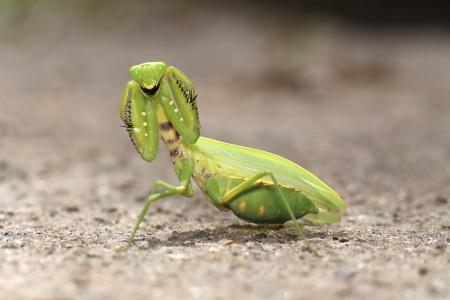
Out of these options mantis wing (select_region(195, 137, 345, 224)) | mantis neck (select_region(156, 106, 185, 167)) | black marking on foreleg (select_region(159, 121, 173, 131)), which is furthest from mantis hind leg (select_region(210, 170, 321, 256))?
black marking on foreleg (select_region(159, 121, 173, 131))

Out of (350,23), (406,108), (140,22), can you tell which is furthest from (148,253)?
(350,23)

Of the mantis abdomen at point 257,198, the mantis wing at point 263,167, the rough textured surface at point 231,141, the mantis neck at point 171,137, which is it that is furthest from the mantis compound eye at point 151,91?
the rough textured surface at point 231,141

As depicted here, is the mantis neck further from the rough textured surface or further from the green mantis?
the rough textured surface

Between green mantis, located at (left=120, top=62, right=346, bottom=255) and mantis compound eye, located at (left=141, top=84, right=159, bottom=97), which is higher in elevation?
mantis compound eye, located at (left=141, top=84, right=159, bottom=97)

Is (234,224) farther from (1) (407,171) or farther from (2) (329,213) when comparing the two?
(1) (407,171)

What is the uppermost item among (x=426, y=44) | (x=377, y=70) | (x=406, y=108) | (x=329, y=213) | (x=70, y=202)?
(x=426, y=44)

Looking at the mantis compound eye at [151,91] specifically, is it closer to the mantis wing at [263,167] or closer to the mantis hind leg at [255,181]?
the mantis wing at [263,167]
